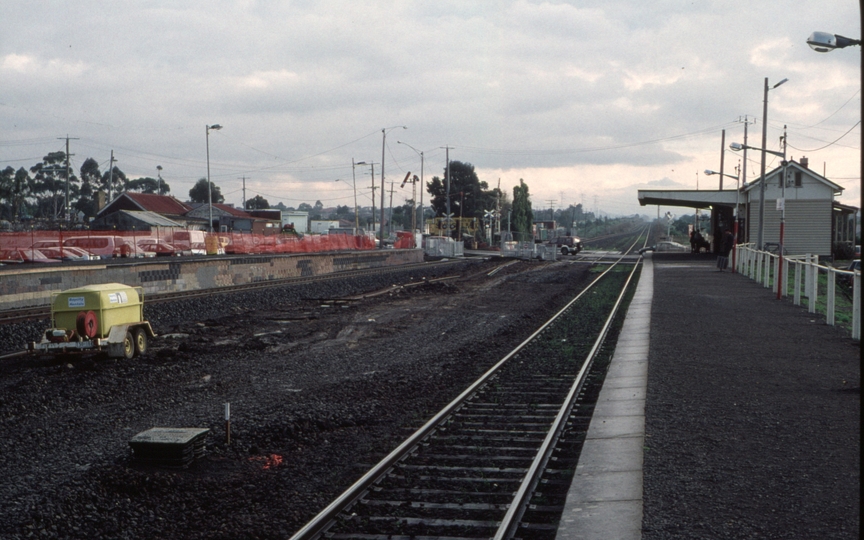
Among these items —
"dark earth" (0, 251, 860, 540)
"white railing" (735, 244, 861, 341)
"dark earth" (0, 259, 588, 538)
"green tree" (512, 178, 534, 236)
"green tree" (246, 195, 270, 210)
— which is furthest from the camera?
"green tree" (246, 195, 270, 210)

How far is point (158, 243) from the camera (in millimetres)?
43625

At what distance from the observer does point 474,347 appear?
631 inches

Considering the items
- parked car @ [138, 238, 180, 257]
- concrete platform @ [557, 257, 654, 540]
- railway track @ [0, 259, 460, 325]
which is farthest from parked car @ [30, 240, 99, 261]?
concrete platform @ [557, 257, 654, 540]

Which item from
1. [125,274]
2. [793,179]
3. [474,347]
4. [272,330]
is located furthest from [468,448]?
[793,179]

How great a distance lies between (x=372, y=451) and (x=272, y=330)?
435 inches

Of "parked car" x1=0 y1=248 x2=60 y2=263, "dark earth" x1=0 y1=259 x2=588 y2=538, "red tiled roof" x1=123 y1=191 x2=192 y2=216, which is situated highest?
"red tiled roof" x1=123 y1=191 x2=192 y2=216

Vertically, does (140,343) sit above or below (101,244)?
below

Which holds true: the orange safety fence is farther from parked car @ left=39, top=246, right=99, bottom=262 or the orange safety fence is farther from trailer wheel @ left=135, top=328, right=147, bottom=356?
trailer wheel @ left=135, top=328, right=147, bottom=356

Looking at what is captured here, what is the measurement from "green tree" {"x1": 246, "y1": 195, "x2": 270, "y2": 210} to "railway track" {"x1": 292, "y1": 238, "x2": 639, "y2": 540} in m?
144

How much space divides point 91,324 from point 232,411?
4.57 m

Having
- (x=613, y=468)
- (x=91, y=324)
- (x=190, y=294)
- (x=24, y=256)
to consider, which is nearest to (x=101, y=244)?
(x=24, y=256)

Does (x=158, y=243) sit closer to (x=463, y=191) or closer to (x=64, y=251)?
(x=64, y=251)

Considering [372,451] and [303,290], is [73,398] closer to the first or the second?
[372,451]

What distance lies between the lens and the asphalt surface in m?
6.03
